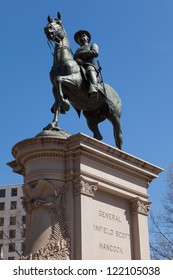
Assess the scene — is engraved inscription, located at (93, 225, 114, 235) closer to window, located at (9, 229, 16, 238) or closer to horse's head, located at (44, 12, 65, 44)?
horse's head, located at (44, 12, 65, 44)

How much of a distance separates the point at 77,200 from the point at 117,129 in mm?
3831

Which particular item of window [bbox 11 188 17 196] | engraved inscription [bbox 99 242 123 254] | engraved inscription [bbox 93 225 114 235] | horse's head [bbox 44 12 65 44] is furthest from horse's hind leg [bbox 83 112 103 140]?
window [bbox 11 188 17 196]

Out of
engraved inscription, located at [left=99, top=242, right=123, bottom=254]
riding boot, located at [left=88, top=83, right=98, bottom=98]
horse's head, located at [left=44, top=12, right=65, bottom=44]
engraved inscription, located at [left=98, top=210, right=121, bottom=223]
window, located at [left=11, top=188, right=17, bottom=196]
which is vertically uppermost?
window, located at [left=11, top=188, right=17, bottom=196]

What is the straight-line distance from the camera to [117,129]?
14.6 m

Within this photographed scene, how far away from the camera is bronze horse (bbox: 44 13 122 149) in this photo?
1276 centimetres

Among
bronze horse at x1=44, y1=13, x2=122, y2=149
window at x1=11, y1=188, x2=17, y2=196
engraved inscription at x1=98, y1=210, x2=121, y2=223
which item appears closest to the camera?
engraved inscription at x1=98, y1=210, x2=121, y2=223

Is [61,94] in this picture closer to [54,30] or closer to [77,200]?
[54,30]

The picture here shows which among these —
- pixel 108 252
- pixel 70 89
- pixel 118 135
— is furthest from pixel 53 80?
pixel 108 252

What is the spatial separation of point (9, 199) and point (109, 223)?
Result: 71.4 m

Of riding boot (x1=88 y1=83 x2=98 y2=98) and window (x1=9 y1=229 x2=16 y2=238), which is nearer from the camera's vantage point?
riding boot (x1=88 y1=83 x2=98 y2=98)

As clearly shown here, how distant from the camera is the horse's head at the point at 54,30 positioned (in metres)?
13.4

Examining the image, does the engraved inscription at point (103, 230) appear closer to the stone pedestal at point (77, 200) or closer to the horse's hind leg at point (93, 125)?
the stone pedestal at point (77, 200)
